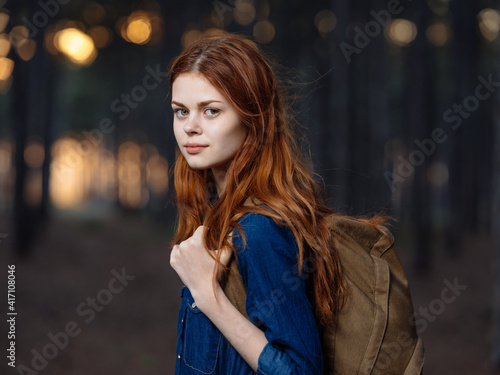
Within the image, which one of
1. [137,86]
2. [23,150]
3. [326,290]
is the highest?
[137,86]

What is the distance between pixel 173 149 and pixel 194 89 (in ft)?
58.2

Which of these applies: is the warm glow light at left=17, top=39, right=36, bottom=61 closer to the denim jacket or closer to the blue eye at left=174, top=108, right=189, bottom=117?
the blue eye at left=174, top=108, right=189, bottom=117

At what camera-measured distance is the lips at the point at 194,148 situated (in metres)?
2.05

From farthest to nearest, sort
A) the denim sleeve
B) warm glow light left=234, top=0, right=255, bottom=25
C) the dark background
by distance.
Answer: warm glow light left=234, top=0, right=255, bottom=25 → the dark background → the denim sleeve

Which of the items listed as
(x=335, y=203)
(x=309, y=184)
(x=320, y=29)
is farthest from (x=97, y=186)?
(x=309, y=184)

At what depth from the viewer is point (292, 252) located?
1.83 metres

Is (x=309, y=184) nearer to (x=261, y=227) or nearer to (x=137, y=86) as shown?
(x=261, y=227)

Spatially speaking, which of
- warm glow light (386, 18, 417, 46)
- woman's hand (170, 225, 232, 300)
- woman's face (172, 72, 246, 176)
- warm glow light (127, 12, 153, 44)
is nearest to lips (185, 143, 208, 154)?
woman's face (172, 72, 246, 176)

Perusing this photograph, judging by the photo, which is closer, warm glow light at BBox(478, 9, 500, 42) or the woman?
the woman

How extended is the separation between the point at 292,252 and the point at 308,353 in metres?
0.34

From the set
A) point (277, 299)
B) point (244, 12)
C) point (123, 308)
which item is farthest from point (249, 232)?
point (244, 12)

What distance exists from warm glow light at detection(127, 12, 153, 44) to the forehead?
67.9ft

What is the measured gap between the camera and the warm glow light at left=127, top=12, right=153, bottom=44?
2146 cm

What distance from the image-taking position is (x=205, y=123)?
6.60ft
